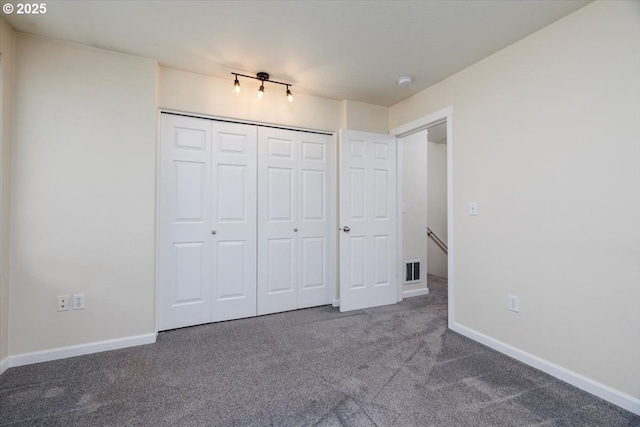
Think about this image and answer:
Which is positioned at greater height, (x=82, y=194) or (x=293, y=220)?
(x=82, y=194)

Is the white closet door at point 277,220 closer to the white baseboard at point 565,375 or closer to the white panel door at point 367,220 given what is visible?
the white panel door at point 367,220

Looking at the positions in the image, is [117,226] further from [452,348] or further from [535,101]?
[535,101]

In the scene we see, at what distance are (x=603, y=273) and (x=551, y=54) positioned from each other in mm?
1519

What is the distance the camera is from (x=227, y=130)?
118 inches

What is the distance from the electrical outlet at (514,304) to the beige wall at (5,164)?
3.75 metres

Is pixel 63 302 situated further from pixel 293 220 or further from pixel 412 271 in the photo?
pixel 412 271

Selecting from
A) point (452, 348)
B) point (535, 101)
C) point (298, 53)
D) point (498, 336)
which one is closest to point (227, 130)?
point (298, 53)

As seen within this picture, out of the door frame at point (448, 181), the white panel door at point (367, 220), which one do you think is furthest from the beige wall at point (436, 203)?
the white panel door at point (367, 220)

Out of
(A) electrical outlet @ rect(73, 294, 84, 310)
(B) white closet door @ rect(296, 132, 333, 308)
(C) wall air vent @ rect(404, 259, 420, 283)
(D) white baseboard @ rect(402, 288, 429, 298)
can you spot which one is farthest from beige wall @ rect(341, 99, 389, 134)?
(A) electrical outlet @ rect(73, 294, 84, 310)

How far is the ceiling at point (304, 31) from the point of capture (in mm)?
1888

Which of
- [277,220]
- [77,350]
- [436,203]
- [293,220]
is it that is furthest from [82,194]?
[436,203]

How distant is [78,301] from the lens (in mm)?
2291

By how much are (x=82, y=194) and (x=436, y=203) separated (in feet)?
17.3

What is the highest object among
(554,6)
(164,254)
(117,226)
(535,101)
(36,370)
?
(554,6)
